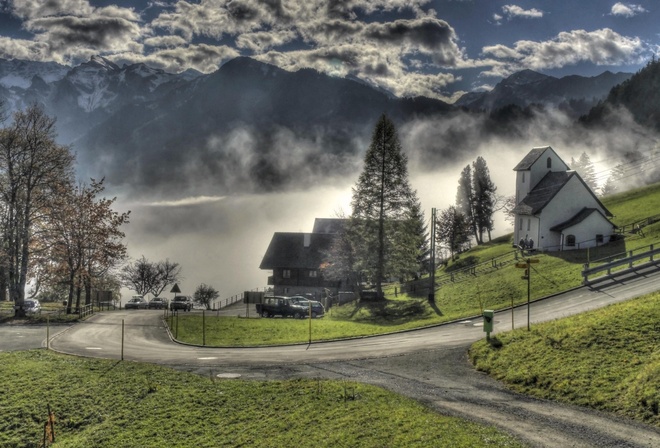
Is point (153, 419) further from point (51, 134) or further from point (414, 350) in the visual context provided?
point (51, 134)

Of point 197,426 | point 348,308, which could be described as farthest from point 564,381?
point 348,308

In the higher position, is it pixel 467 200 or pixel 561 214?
pixel 467 200

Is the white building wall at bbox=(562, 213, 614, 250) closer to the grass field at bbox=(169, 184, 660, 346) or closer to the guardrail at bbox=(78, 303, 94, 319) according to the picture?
the grass field at bbox=(169, 184, 660, 346)

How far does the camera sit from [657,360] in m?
17.2

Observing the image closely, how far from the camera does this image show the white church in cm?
5316

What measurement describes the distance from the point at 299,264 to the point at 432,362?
57318 millimetres

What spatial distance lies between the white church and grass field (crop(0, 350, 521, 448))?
41.7 m

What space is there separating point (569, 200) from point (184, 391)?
47725 mm

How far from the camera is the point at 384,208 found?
170 feet

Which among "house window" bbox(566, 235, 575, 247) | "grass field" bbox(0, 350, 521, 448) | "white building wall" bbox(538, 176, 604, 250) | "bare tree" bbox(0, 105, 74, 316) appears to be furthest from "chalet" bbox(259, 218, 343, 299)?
"grass field" bbox(0, 350, 521, 448)

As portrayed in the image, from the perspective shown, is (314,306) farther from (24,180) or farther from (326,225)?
(326,225)

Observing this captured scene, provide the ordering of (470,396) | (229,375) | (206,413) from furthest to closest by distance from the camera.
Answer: (229,375) → (206,413) → (470,396)

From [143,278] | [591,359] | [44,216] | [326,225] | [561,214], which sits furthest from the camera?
[143,278]

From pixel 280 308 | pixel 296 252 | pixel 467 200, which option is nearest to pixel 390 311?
pixel 280 308
